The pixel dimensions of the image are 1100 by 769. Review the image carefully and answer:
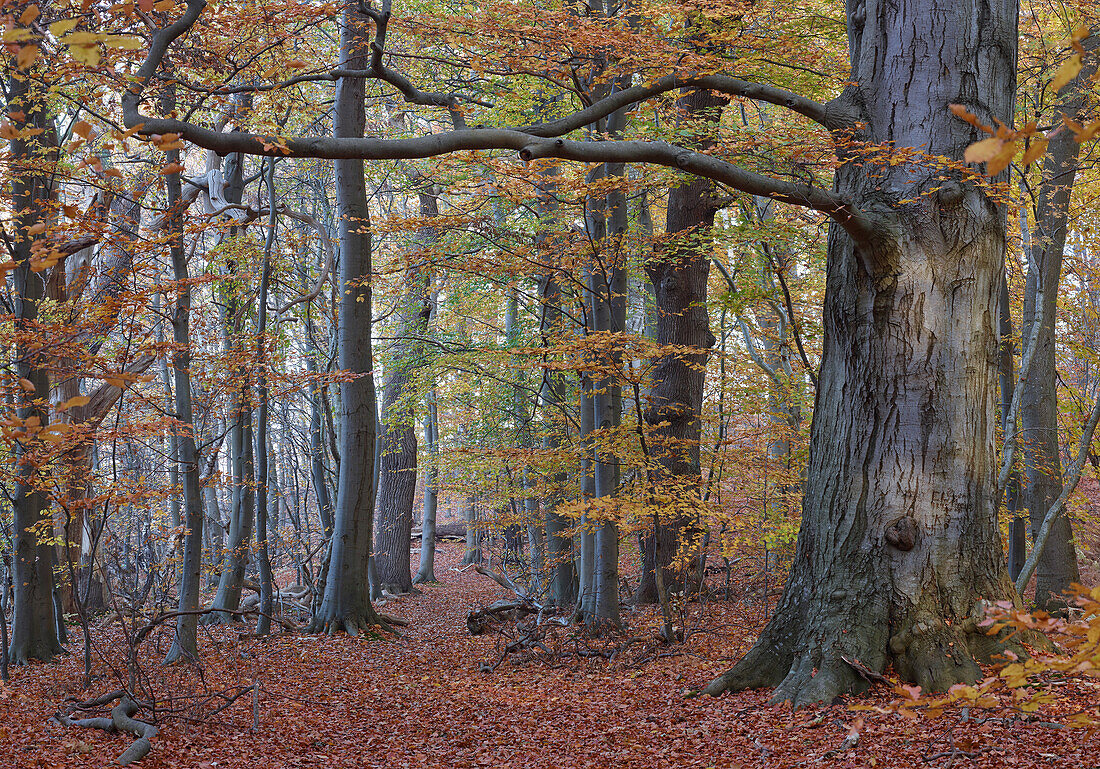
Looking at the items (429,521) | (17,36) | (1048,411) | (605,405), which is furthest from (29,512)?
(1048,411)

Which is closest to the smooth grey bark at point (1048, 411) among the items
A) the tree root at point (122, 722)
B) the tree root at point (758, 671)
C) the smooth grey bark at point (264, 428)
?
the tree root at point (758, 671)

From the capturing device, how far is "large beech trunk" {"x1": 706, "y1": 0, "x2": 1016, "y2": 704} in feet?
15.6

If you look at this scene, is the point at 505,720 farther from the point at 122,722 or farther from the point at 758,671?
the point at 122,722

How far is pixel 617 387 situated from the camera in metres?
8.26

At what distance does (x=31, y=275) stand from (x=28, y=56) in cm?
820

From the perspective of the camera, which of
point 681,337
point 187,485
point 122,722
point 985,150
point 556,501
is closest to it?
point 985,150

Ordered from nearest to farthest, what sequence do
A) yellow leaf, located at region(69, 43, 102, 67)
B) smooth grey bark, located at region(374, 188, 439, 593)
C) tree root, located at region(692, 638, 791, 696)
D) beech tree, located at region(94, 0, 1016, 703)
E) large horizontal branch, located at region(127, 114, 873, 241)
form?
yellow leaf, located at region(69, 43, 102, 67)
large horizontal branch, located at region(127, 114, 873, 241)
beech tree, located at region(94, 0, 1016, 703)
tree root, located at region(692, 638, 791, 696)
smooth grey bark, located at region(374, 188, 439, 593)

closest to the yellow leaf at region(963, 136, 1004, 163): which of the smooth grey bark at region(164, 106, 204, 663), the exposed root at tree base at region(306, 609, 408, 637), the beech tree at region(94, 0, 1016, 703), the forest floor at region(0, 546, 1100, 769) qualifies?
the forest floor at region(0, 546, 1100, 769)

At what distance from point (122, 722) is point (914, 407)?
5660 mm

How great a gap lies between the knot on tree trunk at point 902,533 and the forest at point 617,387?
0.02 metres

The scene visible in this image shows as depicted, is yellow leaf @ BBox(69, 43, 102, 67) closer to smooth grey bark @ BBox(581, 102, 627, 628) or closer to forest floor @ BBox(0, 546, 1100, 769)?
forest floor @ BBox(0, 546, 1100, 769)

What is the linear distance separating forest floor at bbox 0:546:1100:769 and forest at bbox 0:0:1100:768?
41 millimetres

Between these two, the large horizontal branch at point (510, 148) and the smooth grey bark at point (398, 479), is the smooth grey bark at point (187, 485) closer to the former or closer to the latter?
the large horizontal branch at point (510, 148)

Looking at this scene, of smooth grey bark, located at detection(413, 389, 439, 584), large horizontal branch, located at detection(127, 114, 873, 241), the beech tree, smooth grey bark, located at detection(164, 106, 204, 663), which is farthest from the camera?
smooth grey bark, located at detection(413, 389, 439, 584)
